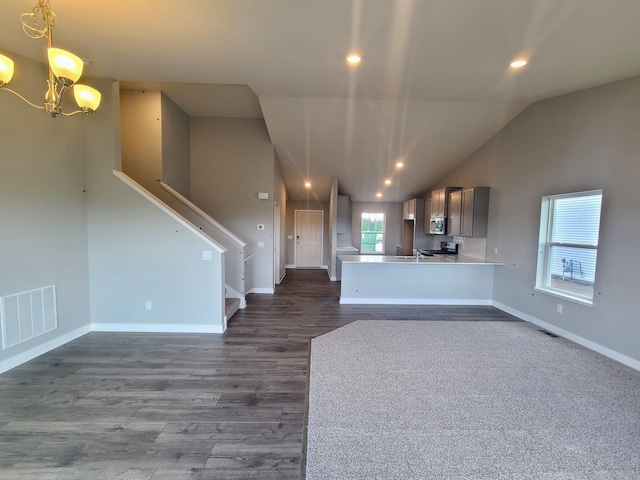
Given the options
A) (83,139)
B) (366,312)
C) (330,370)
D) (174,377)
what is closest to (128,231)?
(83,139)

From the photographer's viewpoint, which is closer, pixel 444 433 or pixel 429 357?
pixel 444 433

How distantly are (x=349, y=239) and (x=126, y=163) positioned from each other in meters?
6.31

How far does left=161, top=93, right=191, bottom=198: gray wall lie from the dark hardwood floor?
284 cm

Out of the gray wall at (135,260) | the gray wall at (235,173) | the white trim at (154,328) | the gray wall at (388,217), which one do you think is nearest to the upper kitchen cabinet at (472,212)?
the gray wall at (388,217)

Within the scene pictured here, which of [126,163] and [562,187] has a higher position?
[126,163]

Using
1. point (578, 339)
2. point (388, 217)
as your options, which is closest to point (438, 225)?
point (388, 217)

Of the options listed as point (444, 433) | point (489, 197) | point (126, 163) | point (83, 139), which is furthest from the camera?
point (489, 197)

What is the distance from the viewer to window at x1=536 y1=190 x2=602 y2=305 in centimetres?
355

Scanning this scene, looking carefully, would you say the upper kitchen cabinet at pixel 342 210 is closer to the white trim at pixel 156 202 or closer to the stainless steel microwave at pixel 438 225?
the stainless steel microwave at pixel 438 225

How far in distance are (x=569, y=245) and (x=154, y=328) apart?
579 centimetres

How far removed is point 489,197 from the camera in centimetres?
517

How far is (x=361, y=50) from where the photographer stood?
8.90 ft

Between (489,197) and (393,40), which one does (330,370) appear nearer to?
(393,40)

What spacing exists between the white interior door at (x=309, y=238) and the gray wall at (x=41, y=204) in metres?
6.20
